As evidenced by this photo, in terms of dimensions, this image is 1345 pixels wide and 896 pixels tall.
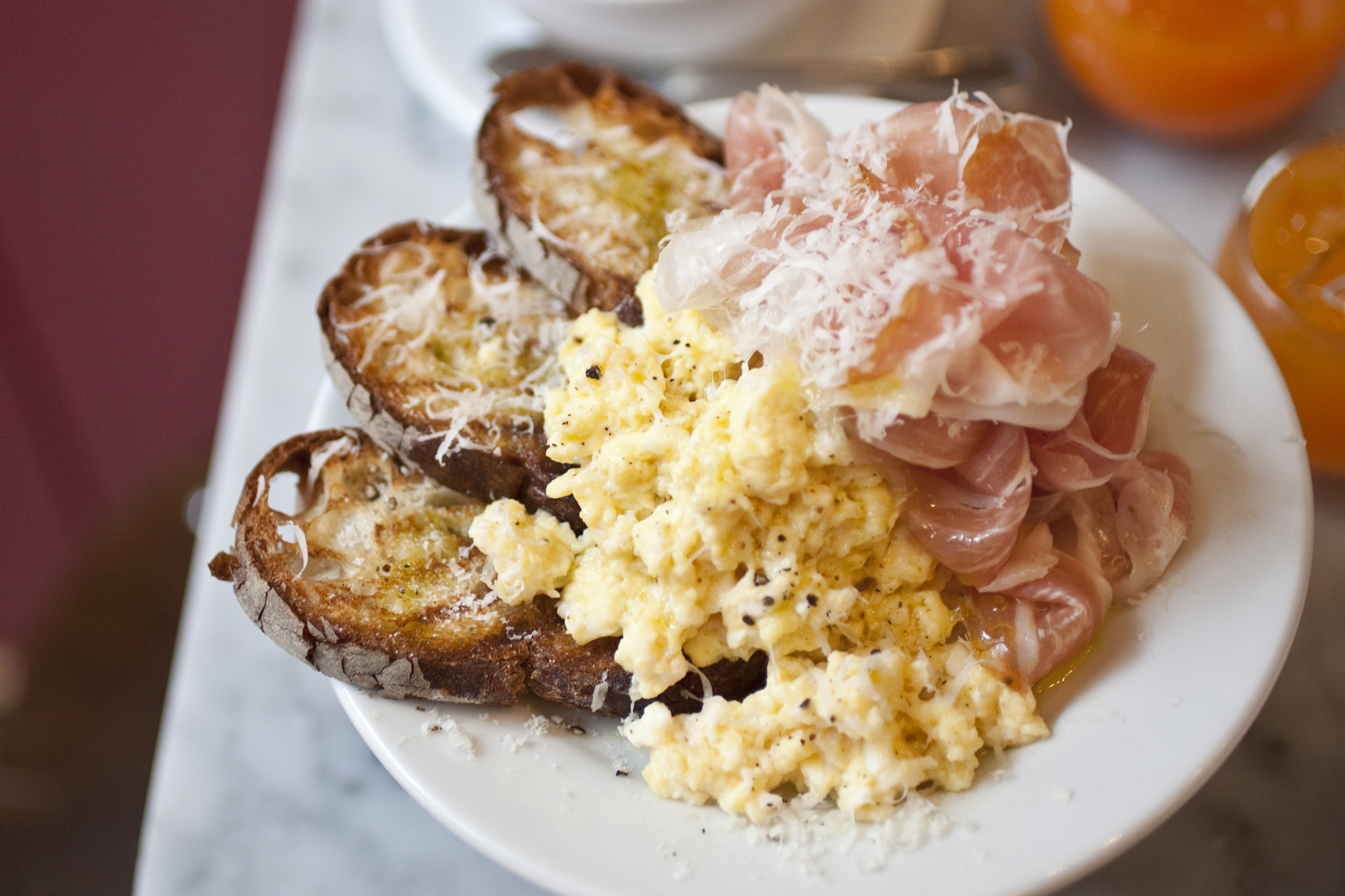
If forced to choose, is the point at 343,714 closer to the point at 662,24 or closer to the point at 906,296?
the point at 906,296

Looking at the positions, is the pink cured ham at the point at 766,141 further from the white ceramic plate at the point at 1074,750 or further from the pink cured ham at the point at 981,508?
the white ceramic plate at the point at 1074,750

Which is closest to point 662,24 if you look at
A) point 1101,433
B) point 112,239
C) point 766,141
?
point 766,141

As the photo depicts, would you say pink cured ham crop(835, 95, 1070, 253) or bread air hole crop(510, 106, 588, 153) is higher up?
pink cured ham crop(835, 95, 1070, 253)

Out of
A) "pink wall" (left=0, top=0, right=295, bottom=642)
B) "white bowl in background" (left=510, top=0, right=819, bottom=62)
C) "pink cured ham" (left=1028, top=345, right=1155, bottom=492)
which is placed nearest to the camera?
"pink cured ham" (left=1028, top=345, right=1155, bottom=492)

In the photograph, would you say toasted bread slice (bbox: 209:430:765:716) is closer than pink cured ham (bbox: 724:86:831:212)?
Yes

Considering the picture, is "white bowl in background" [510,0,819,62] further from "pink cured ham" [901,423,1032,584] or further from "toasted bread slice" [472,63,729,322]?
"pink cured ham" [901,423,1032,584]

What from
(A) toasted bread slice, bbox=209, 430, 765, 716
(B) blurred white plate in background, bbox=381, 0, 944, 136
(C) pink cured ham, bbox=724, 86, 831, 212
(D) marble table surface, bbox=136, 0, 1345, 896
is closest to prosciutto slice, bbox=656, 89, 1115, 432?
(C) pink cured ham, bbox=724, 86, 831, 212

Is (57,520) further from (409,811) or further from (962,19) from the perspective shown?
(962,19)
